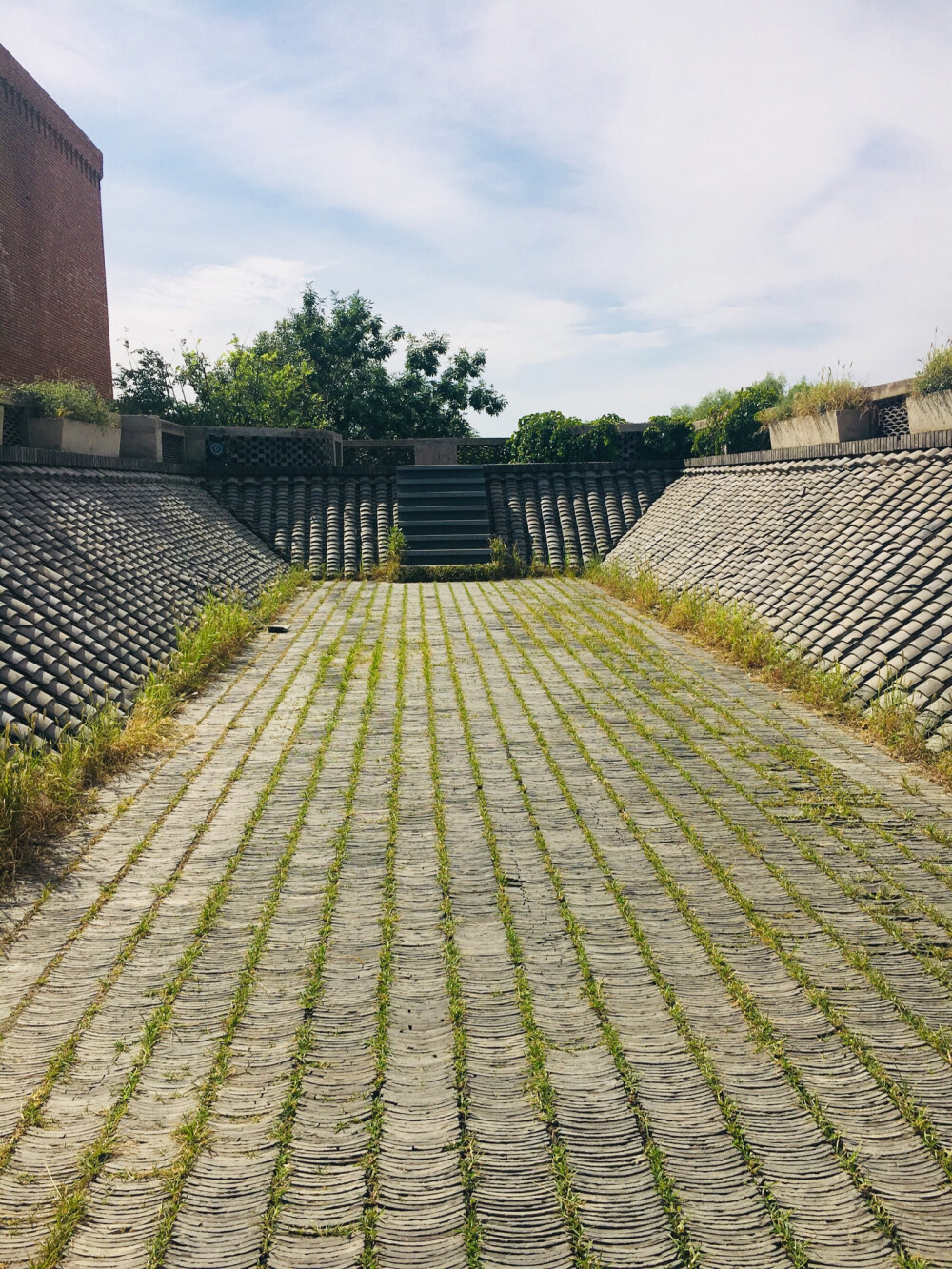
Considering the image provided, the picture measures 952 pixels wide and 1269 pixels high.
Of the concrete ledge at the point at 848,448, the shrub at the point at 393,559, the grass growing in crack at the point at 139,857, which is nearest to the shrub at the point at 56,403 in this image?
the shrub at the point at 393,559

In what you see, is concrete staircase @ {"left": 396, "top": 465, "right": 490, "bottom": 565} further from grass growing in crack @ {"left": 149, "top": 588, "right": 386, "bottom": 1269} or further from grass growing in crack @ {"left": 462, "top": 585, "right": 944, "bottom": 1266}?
grass growing in crack @ {"left": 149, "top": 588, "right": 386, "bottom": 1269}

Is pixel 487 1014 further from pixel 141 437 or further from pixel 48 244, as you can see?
pixel 48 244

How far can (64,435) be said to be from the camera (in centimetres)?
1136

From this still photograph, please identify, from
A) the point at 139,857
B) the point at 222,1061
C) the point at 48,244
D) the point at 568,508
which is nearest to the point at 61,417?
the point at 48,244

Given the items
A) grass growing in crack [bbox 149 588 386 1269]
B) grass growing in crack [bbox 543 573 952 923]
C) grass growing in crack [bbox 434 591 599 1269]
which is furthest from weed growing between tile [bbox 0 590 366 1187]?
grass growing in crack [bbox 543 573 952 923]

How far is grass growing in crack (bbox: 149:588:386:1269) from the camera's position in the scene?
7.95 ft

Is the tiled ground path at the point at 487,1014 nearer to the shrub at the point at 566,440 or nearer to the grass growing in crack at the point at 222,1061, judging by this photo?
the grass growing in crack at the point at 222,1061

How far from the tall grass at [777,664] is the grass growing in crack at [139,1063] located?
3982 mm

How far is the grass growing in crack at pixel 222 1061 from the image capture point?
7.95 feet

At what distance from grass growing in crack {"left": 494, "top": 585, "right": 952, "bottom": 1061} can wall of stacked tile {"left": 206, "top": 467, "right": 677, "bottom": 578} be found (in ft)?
25.8

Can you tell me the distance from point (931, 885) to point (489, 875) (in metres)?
2.00

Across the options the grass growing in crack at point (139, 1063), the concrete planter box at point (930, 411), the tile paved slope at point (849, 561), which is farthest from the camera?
the concrete planter box at point (930, 411)

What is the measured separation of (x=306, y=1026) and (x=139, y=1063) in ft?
1.79

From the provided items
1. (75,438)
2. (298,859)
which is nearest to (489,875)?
(298,859)
